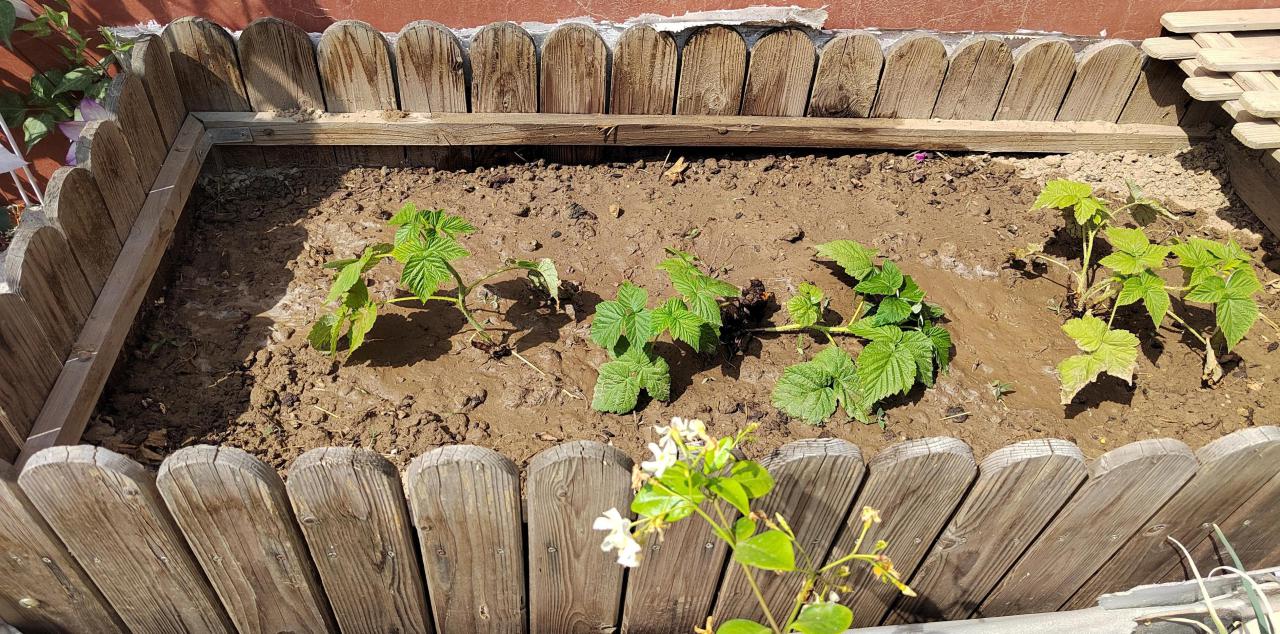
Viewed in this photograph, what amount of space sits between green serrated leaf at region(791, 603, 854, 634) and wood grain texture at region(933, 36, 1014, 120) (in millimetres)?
2378

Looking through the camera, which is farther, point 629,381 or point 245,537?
point 629,381

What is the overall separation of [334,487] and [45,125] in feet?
7.94

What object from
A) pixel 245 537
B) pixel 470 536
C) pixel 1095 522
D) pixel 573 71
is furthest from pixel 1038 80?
pixel 245 537

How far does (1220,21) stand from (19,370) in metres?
4.07

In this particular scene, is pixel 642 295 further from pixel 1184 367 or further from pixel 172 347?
pixel 1184 367

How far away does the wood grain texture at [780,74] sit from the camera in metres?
3.13

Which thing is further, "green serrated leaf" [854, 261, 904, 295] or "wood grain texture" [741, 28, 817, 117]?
"wood grain texture" [741, 28, 817, 117]

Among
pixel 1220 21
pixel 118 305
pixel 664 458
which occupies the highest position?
pixel 1220 21

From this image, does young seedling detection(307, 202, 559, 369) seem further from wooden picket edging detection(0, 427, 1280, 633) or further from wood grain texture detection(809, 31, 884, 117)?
wood grain texture detection(809, 31, 884, 117)

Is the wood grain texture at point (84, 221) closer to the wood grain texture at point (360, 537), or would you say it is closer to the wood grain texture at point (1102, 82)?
the wood grain texture at point (360, 537)

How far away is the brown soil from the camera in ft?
8.13

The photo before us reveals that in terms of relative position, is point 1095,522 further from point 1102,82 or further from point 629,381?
point 1102,82

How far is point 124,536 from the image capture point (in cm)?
173

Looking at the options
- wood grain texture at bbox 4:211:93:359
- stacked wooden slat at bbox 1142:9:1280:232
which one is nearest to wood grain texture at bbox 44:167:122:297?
wood grain texture at bbox 4:211:93:359
